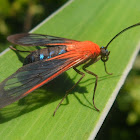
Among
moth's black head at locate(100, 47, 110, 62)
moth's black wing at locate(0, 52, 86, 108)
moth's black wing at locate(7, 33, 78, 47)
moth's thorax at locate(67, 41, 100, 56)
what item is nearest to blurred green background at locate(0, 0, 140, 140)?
moth's black head at locate(100, 47, 110, 62)

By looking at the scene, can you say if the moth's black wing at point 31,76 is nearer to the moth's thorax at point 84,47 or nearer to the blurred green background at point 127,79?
the moth's thorax at point 84,47

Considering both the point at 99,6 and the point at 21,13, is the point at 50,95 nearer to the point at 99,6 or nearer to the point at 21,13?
the point at 99,6

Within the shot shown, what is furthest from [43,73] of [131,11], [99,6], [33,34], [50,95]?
[131,11]

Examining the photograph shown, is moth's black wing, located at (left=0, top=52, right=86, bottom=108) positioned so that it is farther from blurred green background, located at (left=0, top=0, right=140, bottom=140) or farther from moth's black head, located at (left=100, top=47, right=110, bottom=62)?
blurred green background, located at (left=0, top=0, right=140, bottom=140)

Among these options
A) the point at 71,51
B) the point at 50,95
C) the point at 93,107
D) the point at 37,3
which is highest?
the point at 37,3

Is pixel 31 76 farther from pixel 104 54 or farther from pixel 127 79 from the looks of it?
pixel 127 79


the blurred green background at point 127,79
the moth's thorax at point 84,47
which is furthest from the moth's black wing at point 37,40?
the blurred green background at point 127,79

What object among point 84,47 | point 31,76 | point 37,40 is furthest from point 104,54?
point 31,76
